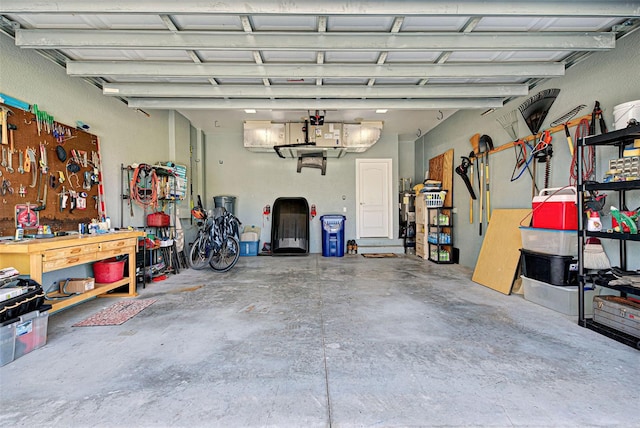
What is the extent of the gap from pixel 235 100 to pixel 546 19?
12.5ft

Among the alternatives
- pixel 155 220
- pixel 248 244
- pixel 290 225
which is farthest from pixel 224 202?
pixel 155 220

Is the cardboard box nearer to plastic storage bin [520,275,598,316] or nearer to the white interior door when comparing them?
plastic storage bin [520,275,598,316]

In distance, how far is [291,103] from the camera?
14.7ft

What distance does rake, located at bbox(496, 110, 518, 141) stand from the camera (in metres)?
4.33

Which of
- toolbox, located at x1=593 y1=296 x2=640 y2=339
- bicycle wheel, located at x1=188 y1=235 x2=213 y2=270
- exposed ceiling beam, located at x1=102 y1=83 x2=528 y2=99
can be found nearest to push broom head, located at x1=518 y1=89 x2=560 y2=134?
exposed ceiling beam, located at x1=102 y1=83 x2=528 y2=99

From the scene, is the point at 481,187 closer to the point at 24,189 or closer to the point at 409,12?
the point at 409,12

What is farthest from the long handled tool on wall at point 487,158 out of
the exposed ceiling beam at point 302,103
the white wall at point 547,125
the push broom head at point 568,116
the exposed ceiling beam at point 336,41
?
the exposed ceiling beam at point 336,41

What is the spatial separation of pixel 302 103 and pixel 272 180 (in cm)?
320

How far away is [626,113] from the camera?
101 inches

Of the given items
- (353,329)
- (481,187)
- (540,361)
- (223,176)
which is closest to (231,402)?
(353,329)

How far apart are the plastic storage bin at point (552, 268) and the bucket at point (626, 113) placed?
4.46 ft

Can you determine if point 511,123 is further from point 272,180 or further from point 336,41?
point 272,180

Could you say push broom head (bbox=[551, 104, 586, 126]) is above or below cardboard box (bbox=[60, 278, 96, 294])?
above

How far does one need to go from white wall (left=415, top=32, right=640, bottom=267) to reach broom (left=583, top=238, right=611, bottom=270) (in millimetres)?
149
